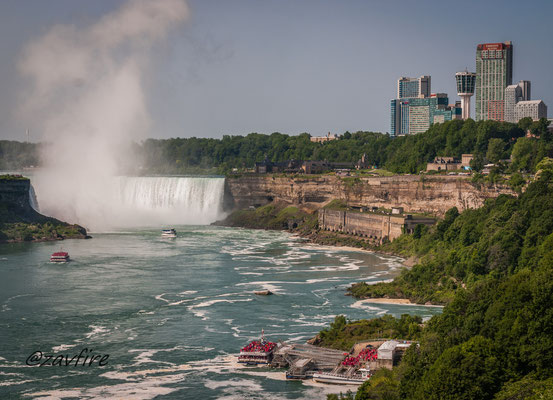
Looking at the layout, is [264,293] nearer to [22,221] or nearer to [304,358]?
[304,358]

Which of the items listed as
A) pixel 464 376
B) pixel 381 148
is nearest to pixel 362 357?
pixel 464 376

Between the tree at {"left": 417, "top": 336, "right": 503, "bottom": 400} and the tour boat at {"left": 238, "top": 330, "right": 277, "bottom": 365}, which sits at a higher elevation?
the tree at {"left": 417, "top": 336, "right": 503, "bottom": 400}

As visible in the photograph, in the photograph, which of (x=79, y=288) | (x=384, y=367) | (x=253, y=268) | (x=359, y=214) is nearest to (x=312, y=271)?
(x=253, y=268)

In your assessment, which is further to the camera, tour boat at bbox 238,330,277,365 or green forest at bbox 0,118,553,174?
green forest at bbox 0,118,553,174

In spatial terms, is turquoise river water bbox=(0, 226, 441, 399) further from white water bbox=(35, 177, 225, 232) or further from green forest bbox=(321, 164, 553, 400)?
white water bbox=(35, 177, 225, 232)

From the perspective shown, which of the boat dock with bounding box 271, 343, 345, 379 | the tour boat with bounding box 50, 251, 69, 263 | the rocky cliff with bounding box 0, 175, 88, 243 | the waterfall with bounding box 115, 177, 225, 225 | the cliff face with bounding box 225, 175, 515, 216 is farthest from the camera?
the waterfall with bounding box 115, 177, 225, 225

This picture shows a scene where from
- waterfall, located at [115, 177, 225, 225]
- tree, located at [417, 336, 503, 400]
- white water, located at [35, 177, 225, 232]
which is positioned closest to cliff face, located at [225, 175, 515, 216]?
waterfall, located at [115, 177, 225, 225]
